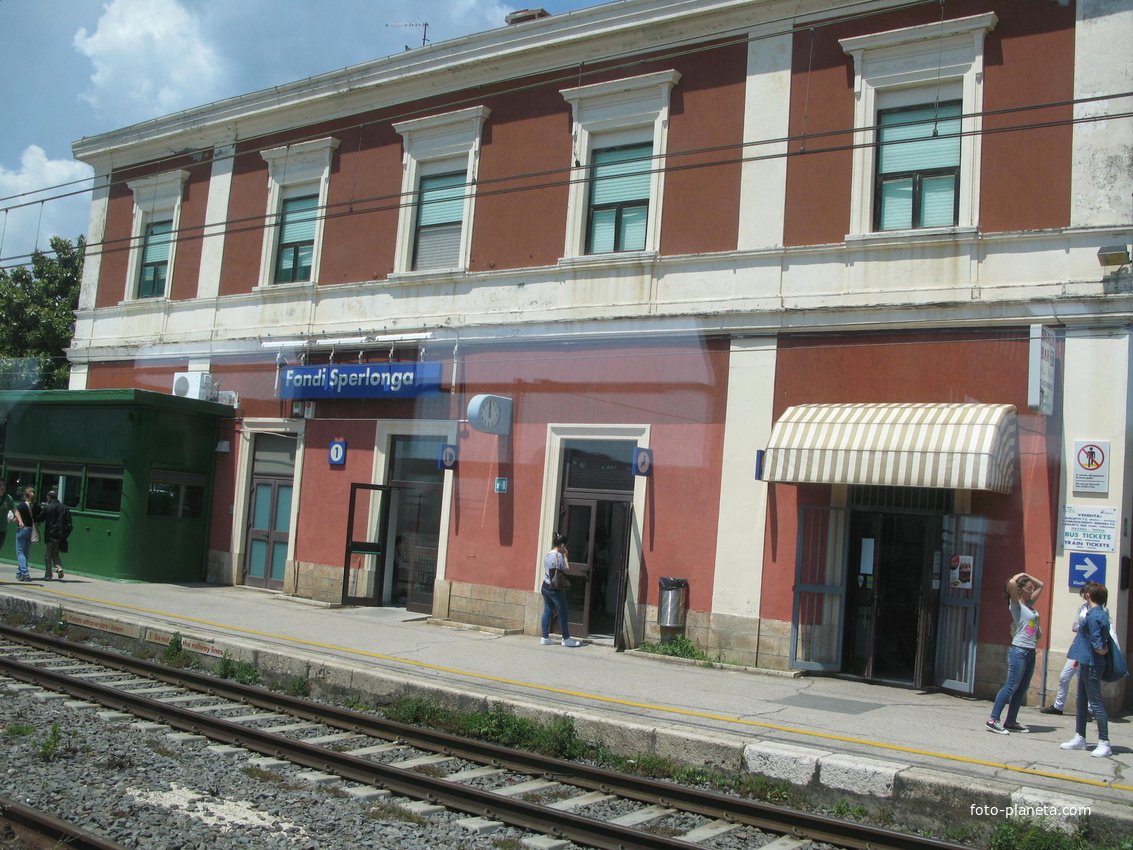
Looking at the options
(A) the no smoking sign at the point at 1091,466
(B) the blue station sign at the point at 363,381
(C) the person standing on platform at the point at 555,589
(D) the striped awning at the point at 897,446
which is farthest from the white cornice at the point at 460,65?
(C) the person standing on platform at the point at 555,589

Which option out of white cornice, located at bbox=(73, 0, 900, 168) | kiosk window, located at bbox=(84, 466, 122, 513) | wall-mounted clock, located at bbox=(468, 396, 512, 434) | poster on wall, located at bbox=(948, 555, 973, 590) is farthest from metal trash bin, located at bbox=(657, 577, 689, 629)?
kiosk window, located at bbox=(84, 466, 122, 513)

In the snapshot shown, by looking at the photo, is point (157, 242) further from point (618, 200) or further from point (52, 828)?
point (52, 828)

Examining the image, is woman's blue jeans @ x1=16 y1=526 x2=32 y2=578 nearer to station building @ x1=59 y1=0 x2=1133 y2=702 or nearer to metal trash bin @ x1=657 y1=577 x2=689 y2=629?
station building @ x1=59 y1=0 x2=1133 y2=702

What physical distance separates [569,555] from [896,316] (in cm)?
Answer: 602

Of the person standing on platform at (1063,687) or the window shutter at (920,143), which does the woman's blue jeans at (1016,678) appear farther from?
the window shutter at (920,143)

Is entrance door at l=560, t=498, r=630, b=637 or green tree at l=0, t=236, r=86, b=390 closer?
entrance door at l=560, t=498, r=630, b=637

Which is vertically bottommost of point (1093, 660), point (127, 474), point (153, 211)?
point (1093, 660)

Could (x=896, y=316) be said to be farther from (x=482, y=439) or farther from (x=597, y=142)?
(x=482, y=439)

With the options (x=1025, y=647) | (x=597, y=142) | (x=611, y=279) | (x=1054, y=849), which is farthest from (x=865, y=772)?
(x=597, y=142)

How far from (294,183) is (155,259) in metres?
4.44

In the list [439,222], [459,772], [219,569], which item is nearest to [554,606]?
[459,772]

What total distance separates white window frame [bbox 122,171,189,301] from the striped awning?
14401mm

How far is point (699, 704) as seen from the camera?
9.71 meters

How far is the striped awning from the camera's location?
34.7ft
